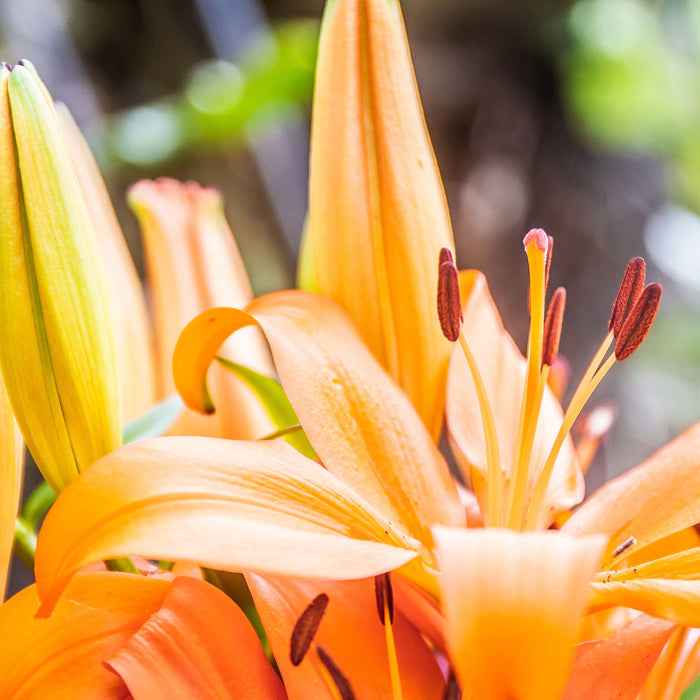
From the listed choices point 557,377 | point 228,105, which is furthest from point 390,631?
point 228,105

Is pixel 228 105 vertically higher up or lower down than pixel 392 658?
higher up

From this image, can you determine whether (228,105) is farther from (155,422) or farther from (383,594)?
(383,594)

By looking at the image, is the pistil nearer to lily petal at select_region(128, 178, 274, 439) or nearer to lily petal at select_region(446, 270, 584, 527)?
lily petal at select_region(446, 270, 584, 527)

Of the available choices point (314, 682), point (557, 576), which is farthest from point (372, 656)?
point (557, 576)

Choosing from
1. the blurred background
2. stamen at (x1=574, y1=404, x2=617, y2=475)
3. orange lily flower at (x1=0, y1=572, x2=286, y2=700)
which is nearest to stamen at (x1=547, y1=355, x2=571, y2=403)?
stamen at (x1=574, y1=404, x2=617, y2=475)

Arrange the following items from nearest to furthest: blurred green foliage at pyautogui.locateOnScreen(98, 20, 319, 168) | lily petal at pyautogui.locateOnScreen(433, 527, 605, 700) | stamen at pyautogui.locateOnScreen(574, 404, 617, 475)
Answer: lily petal at pyautogui.locateOnScreen(433, 527, 605, 700)
stamen at pyautogui.locateOnScreen(574, 404, 617, 475)
blurred green foliage at pyautogui.locateOnScreen(98, 20, 319, 168)
